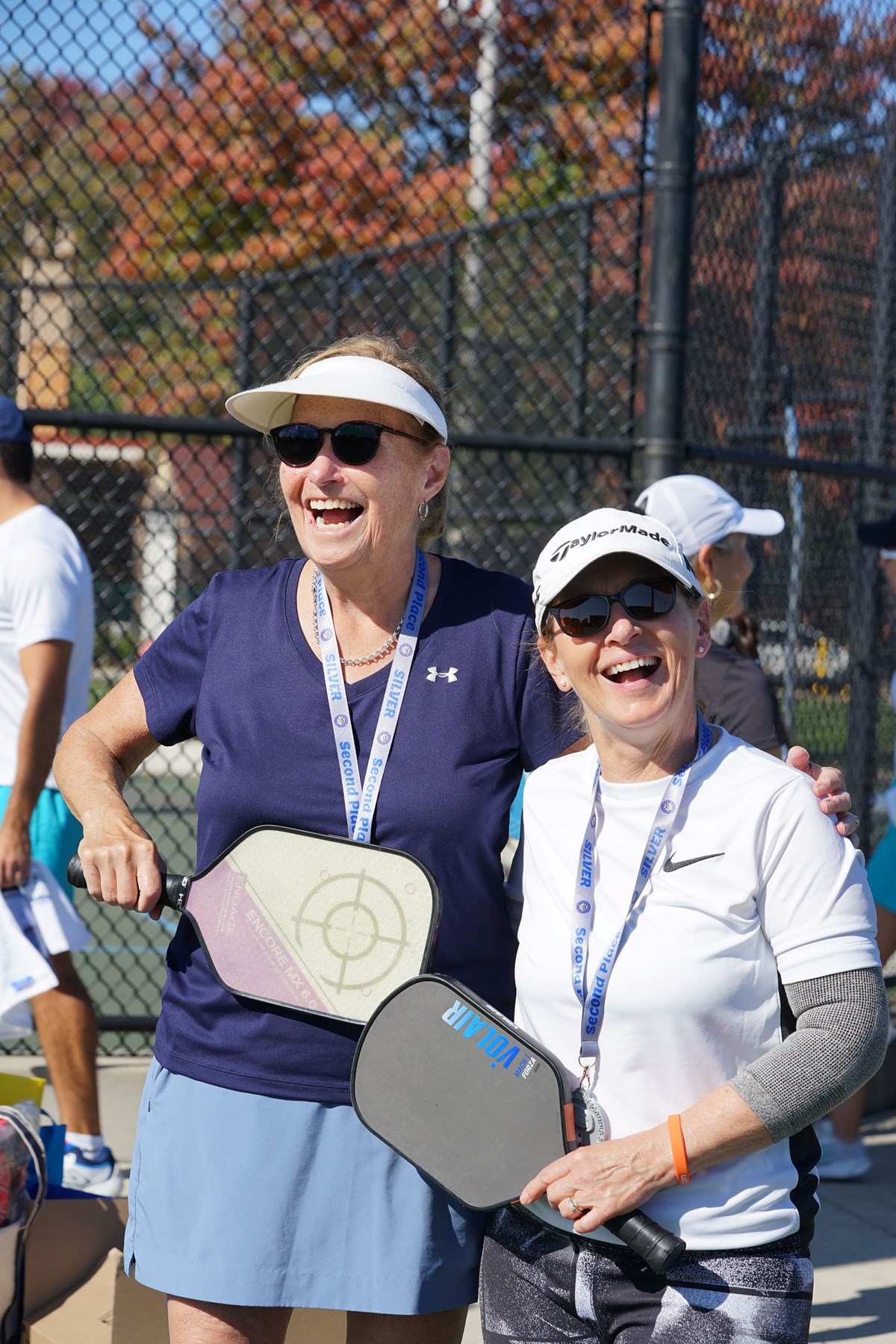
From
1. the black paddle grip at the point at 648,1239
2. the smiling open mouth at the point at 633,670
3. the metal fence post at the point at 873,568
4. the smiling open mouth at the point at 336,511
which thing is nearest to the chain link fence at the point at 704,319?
the metal fence post at the point at 873,568

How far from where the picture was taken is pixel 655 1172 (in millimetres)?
1745

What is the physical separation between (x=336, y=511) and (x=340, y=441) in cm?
11

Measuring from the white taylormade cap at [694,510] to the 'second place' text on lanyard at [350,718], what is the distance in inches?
51.1

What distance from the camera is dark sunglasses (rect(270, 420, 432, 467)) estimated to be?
2.20 metres

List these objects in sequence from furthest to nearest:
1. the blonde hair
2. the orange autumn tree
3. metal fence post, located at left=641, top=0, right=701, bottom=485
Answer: the orange autumn tree → metal fence post, located at left=641, top=0, right=701, bottom=485 → the blonde hair

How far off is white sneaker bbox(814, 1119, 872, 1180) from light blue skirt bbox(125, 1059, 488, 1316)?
8.95 ft

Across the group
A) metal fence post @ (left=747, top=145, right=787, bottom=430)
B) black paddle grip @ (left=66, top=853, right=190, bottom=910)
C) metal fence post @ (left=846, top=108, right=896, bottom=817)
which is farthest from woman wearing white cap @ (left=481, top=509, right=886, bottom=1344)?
metal fence post @ (left=846, top=108, right=896, bottom=817)

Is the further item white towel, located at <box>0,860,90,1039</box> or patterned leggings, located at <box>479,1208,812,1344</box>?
white towel, located at <box>0,860,90,1039</box>

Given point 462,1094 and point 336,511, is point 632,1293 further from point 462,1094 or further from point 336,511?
point 336,511

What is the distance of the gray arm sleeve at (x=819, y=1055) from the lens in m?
1.73

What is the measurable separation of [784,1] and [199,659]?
3.61m

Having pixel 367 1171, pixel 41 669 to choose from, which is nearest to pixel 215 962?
pixel 367 1171

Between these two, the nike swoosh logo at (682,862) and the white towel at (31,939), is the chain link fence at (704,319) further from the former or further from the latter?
the nike swoosh logo at (682,862)

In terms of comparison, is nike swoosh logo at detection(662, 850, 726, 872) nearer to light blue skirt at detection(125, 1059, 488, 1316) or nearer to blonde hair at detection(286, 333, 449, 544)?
light blue skirt at detection(125, 1059, 488, 1316)
